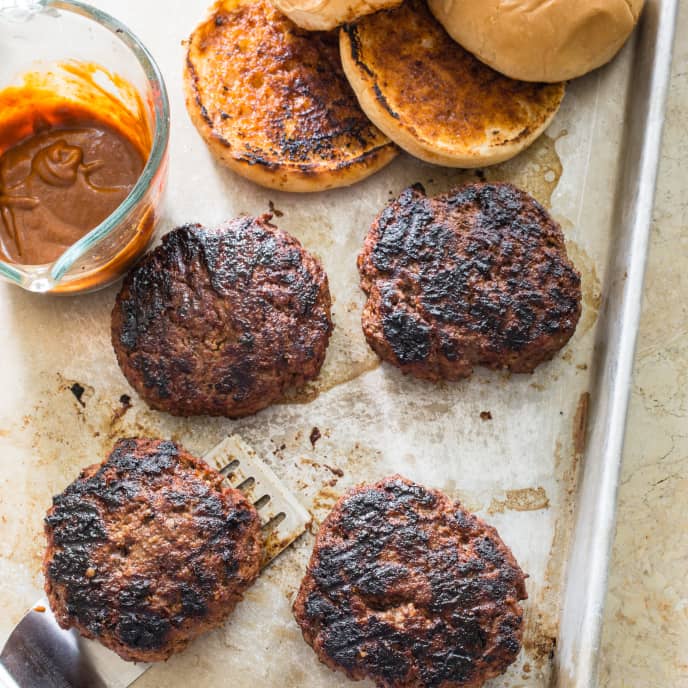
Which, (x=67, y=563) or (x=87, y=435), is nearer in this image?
(x=67, y=563)

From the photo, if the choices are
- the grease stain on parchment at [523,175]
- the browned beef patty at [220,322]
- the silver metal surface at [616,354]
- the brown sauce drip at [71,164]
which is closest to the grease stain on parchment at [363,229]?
the grease stain on parchment at [523,175]

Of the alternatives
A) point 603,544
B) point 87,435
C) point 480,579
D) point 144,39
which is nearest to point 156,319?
point 87,435

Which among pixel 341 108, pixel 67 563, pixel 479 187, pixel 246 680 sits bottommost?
pixel 246 680

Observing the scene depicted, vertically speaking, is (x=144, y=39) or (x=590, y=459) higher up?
(x=144, y=39)

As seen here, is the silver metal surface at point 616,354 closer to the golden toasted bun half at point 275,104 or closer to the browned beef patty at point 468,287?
the browned beef patty at point 468,287

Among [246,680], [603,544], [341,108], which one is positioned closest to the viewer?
[603,544]

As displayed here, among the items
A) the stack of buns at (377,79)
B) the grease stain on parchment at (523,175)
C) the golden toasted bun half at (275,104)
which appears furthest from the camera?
the grease stain on parchment at (523,175)

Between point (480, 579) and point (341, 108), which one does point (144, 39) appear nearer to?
point (341, 108)
